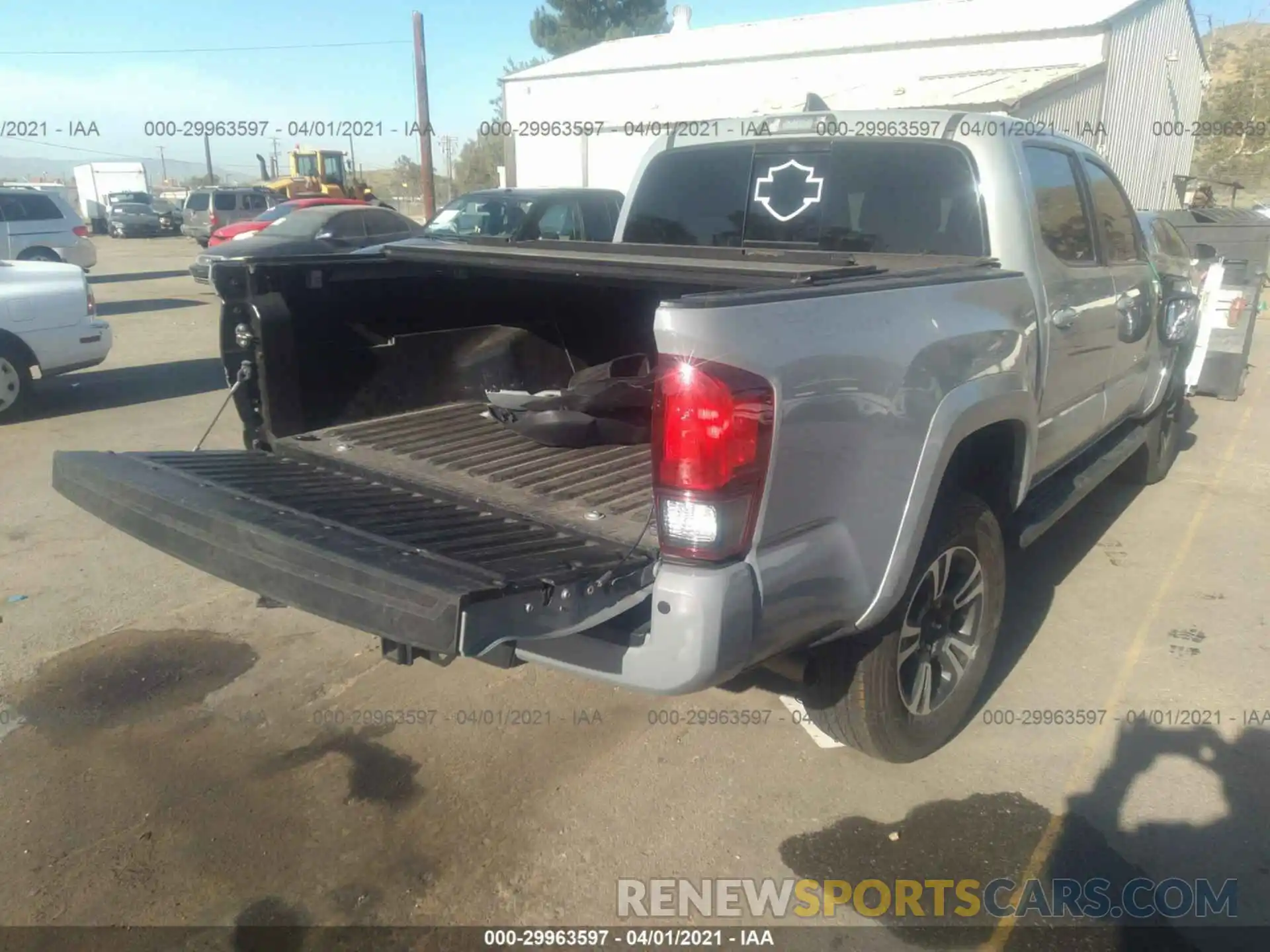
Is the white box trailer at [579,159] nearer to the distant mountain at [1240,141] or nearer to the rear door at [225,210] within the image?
the rear door at [225,210]

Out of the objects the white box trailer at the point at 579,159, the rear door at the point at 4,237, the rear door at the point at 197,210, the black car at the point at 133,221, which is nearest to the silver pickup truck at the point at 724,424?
the rear door at the point at 4,237

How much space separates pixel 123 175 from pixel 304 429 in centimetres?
5098

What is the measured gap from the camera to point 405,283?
4121mm

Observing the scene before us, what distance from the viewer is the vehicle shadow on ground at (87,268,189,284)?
20.5 m

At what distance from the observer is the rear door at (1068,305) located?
12.1 feet

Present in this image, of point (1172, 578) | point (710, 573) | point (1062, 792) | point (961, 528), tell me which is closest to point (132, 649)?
point (710, 573)

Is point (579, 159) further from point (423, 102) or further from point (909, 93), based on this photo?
point (909, 93)

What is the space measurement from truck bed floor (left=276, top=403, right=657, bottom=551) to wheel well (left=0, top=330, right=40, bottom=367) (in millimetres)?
5818

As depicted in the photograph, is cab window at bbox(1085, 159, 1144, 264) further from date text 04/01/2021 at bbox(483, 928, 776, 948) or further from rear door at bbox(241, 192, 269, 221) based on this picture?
rear door at bbox(241, 192, 269, 221)

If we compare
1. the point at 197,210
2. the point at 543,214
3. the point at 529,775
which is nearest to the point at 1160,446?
the point at 529,775

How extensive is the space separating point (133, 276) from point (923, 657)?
22.6 m

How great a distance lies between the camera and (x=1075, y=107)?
710 inches

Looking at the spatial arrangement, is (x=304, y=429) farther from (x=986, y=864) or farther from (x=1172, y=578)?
(x=1172, y=578)

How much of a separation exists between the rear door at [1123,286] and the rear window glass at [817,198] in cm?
110
